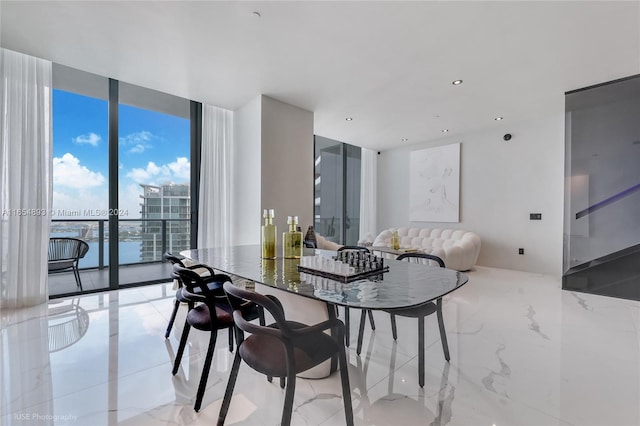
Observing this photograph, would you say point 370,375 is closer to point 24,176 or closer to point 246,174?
point 246,174

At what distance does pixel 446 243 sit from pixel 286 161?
11.4 feet

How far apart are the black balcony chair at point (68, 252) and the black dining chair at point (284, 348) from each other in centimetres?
344

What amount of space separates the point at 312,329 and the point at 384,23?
250cm

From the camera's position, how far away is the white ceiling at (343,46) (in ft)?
7.13

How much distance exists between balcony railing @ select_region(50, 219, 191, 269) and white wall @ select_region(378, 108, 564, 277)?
5175 mm

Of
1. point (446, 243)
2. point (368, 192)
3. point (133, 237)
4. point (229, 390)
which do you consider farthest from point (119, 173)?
point (446, 243)

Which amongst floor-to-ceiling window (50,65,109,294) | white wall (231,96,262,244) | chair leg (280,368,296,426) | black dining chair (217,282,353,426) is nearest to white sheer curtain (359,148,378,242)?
white wall (231,96,262,244)

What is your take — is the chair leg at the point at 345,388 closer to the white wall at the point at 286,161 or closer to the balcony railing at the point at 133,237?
the white wall at the point at 286,161

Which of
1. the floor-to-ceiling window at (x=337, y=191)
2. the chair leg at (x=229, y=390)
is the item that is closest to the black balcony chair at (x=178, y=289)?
the chair leg at (x=229, y=390)

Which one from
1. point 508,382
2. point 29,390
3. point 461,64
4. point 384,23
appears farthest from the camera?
point 461,64

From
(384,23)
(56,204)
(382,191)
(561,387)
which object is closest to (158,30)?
(384,23)

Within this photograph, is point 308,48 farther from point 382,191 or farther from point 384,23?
point 382,191

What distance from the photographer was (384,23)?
7.54ft

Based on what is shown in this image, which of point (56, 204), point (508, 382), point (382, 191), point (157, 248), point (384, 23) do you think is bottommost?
point (508, 382)
